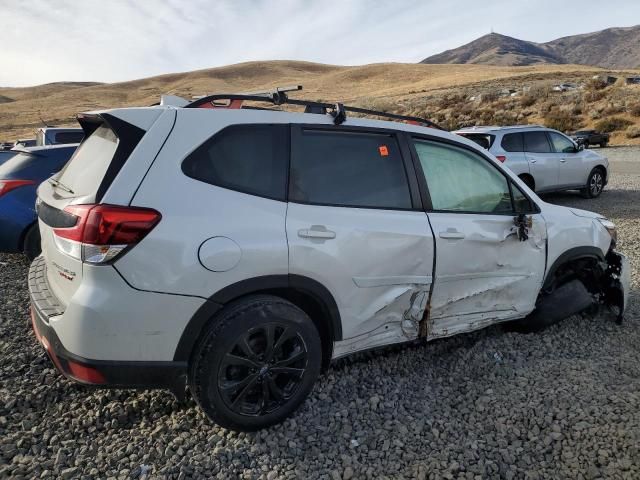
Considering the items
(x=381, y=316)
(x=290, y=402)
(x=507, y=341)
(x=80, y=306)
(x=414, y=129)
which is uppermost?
(x=414, y=129)

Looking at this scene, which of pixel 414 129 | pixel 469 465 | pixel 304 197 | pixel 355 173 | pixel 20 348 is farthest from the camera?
pixel 20 348

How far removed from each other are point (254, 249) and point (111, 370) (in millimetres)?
895

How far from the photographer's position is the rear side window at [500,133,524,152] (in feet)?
32.9

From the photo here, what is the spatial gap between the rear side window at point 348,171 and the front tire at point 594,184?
9859 mm

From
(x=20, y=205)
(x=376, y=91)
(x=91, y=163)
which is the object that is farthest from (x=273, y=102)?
(x=376, y=91)

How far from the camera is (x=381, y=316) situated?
3.02 meters

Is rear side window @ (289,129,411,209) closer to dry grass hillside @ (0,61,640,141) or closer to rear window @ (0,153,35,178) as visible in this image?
rear window @ (0,153,35,178)

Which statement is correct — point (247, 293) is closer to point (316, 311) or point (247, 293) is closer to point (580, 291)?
point (316, 311)

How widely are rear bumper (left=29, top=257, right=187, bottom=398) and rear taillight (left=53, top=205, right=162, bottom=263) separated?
0.45m

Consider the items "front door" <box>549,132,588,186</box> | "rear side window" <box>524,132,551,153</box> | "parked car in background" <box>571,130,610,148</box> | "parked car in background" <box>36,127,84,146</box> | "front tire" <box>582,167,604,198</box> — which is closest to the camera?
"parked car in background" <box>36,127,84,146</box>

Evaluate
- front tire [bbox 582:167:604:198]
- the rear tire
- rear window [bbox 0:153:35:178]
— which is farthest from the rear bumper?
front tire [bbox 582:167:604:198]

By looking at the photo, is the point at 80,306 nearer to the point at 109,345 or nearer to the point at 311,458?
the point at 109,345

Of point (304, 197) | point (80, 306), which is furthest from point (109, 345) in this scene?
point (304, 197)

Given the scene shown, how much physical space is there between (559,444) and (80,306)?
2582 mm
